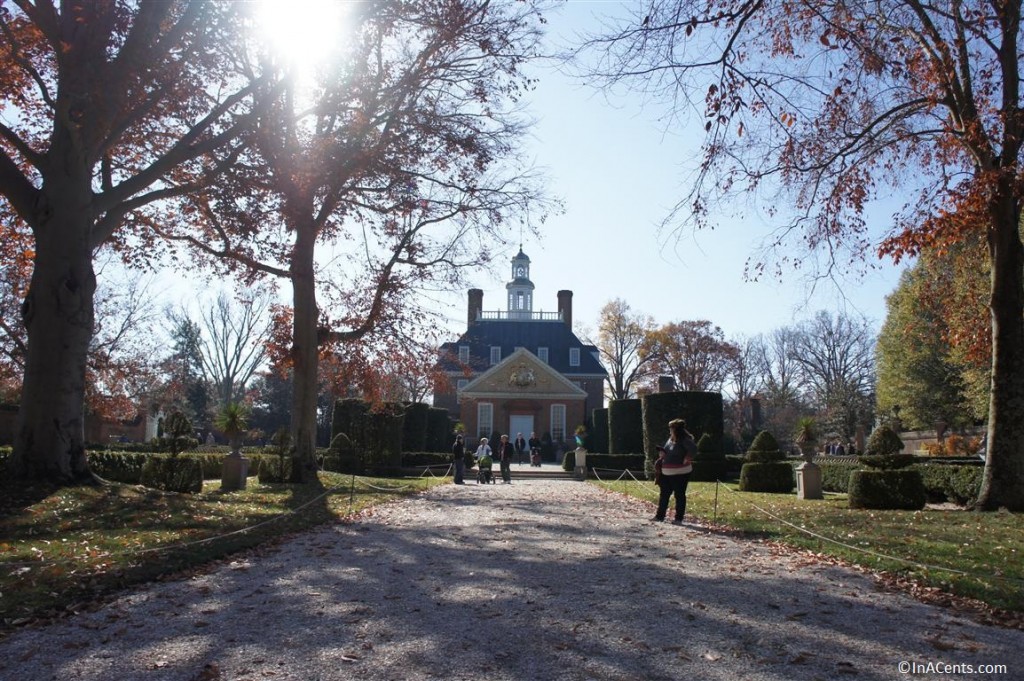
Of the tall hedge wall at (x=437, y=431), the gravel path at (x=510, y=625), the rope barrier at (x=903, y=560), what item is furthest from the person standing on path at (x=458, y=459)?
the gravel path at (x=510, y=625)

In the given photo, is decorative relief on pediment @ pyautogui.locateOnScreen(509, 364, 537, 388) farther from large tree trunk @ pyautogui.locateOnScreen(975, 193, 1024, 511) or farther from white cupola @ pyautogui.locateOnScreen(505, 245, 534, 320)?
large tree trunk @ pyautogui.locateOnScreen(975, 193, 1024, 511)

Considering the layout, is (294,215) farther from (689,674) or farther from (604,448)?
(604,448)

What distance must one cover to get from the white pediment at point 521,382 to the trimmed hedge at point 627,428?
12.8m

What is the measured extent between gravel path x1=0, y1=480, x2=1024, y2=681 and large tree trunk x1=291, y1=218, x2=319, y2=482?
399 inches

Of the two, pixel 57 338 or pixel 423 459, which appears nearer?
pixel 57 338

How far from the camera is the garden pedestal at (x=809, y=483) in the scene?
53.8 ft

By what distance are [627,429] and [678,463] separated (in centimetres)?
2403

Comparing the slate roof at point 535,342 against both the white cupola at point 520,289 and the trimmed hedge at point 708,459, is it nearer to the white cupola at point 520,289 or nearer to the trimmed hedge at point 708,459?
the white cupola at point 520,289

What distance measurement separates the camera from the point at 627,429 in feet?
113

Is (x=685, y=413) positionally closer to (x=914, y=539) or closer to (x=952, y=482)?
(x=952, y=482)

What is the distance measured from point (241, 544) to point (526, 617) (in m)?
4.44

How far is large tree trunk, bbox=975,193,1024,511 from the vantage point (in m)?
12.0

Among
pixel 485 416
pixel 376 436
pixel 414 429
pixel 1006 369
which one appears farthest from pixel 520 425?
pixel 1006 369

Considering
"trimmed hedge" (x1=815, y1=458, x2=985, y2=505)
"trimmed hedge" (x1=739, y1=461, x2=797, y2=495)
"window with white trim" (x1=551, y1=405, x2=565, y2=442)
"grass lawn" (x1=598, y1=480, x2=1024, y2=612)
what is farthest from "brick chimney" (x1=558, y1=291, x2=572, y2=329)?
"grass lawn" (x1=598, y1=480, x2=1024, y2=612)
